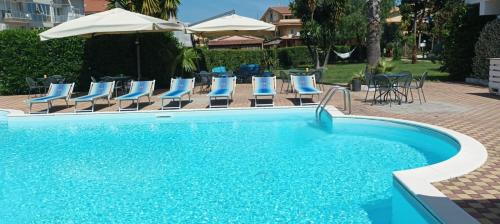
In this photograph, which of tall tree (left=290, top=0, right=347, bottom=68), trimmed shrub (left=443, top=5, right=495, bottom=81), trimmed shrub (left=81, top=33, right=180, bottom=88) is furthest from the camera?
tall tree (left=290, top=0, right=347, bottom=68)

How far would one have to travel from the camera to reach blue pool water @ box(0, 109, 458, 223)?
17.8ft

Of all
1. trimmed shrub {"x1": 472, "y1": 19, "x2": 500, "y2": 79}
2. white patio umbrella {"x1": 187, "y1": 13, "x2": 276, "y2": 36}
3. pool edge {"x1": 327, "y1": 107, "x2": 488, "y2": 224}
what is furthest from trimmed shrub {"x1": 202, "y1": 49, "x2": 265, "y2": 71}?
pool edge {"x1": 327, "y1": 107, "x2": 488, "y2": 224}

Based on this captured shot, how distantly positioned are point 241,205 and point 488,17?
1694 centimetres

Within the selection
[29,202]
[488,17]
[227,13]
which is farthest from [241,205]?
[488,17]

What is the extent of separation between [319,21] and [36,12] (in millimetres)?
44464

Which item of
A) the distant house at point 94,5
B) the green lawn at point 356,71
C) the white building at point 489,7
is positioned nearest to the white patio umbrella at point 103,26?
the green lawn at point 356,71

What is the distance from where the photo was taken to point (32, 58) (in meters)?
16.7

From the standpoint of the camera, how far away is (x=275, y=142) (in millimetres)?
9125

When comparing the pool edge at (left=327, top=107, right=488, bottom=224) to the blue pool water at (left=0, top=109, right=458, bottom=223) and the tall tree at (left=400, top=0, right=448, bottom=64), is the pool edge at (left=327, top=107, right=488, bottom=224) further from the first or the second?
the tall tree at (left=400, top=0, right=448, bottom=64)

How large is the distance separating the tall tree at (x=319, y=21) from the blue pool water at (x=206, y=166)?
20514 mm

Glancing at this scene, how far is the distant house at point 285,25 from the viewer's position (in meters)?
64.0

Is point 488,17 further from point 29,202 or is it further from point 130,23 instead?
point 29,202

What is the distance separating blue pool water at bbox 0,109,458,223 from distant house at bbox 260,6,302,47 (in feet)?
133

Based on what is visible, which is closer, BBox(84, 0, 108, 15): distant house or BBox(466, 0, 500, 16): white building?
BBox(466, 0, 500, 16): white building
